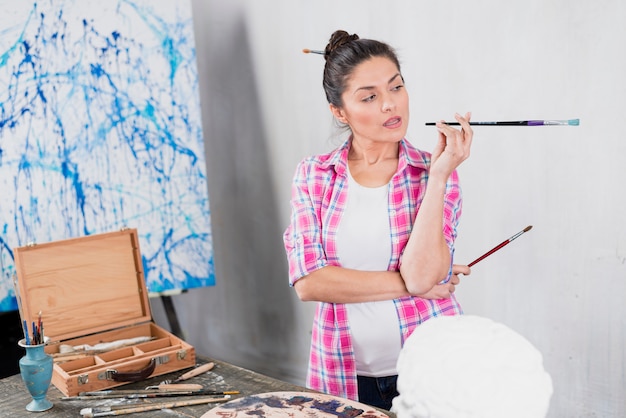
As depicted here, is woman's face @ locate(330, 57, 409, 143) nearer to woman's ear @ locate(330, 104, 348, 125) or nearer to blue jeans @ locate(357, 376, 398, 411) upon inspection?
woman's ear @ locate(330, 104, 348, 125)

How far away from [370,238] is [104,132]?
1554mm

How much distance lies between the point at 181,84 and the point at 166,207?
1.82 ft

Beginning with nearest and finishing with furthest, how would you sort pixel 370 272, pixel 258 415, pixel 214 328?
pixel 258 415
pixel 370 272
pixel 214 328

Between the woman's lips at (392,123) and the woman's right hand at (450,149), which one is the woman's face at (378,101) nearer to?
the woman's lips at (392,123)

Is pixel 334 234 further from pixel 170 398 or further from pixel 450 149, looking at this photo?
pixel 170 398

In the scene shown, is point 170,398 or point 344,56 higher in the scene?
point 344,56

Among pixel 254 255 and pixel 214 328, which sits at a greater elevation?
pixel 254 255

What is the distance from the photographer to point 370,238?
6.44 ft

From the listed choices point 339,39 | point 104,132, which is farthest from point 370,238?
point 104,132

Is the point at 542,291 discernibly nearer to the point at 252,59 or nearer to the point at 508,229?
the point at 508,229

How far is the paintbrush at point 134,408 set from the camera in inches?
69.4

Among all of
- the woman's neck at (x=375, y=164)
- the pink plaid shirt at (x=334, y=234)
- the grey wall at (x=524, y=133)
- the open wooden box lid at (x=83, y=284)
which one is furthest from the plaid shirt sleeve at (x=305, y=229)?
the grey wall at (x=524, y=133)

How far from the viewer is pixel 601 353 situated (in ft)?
8.43

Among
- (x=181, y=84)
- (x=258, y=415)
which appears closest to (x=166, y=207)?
(x=181, y=84)
